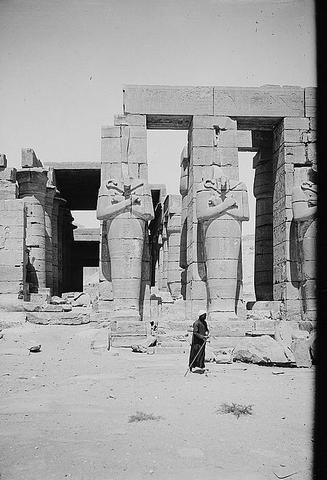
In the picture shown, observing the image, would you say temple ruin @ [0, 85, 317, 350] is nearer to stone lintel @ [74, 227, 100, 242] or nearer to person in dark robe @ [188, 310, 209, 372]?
person in dark robe @ [188, 310, 209, 372]

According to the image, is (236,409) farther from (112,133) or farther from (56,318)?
(112,133)

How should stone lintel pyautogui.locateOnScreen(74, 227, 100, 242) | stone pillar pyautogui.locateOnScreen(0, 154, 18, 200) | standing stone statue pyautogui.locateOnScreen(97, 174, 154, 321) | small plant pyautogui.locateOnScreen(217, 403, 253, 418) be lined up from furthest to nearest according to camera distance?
stone lintel pyautogui.locateOnScreen(74, 227, 100, 242) < stone pillar pyautogui.locateOnScreen(0, 154, 18, 200) < standing stone statue pyautogui.locateOnScreen(97, 174, 154, 321) < small plant pyautogui.locateOnScreen(217, 403, 253, 418)

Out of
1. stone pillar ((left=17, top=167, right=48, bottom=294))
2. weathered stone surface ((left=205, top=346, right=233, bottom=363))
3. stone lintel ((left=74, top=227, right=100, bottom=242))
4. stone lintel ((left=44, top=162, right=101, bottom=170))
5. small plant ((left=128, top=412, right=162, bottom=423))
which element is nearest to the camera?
small plant ((left=128, top=412, right=162, bottom=423))

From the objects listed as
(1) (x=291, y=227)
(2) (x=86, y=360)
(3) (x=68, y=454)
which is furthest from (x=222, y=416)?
(1) (x=291, y=227)

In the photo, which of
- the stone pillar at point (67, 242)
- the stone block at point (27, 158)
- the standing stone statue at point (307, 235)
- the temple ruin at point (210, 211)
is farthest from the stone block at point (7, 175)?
the standing stone statue at point (307, 235)

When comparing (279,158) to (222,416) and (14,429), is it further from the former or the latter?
(14,429)

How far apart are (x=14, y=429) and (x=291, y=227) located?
9.75 m

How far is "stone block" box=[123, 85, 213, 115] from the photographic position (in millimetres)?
13383

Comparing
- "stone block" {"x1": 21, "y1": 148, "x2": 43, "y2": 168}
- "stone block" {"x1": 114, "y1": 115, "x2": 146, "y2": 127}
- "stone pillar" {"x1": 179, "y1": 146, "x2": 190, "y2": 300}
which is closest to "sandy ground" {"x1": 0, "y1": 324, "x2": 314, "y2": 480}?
"stone pillar" {"x1": 179, "y1": 146, "x2": 190, "y2": 300}

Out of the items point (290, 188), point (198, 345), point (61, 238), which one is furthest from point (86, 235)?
point (198, 345)

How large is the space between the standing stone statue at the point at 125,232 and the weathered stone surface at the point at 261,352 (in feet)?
10.4

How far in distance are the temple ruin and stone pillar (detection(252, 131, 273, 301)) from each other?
30 mm

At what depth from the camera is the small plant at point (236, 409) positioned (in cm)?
596

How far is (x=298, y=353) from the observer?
372 inches
